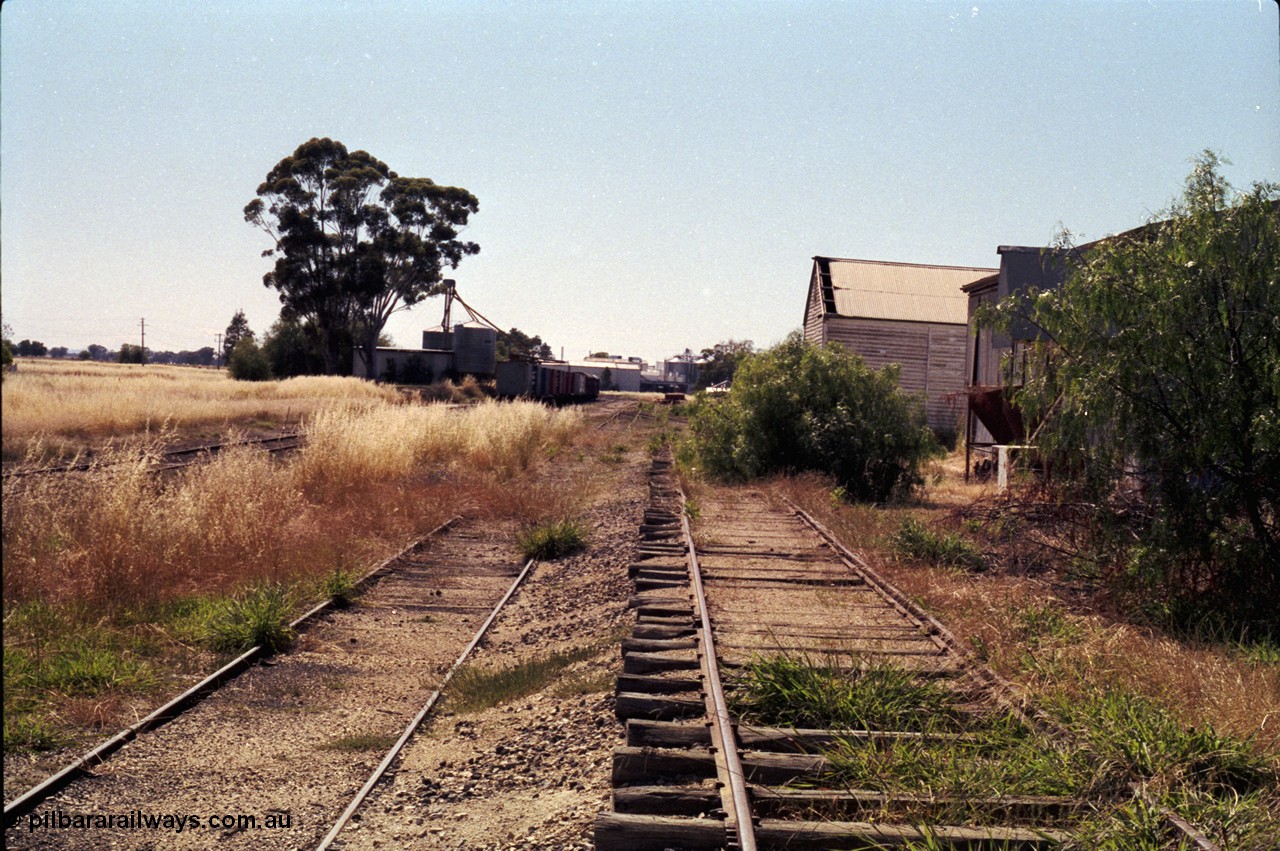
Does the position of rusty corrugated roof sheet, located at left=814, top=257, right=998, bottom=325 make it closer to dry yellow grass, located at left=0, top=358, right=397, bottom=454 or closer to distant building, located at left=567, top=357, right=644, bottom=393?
dry yellow grass, located at left=0, top=358, right=397, bottom=454

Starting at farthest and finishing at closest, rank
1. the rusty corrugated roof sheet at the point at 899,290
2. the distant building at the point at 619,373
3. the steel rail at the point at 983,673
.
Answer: the distant building at the point at 619,373
the rusty corrugated roof sheet at the point at 899,290
the steel rail at the point at 983,673

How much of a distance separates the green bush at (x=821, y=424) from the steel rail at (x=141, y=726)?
10740mm

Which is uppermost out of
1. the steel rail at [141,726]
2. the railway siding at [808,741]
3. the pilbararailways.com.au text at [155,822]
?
the railway siding at [808,741]

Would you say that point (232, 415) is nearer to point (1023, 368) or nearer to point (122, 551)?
point (122, 551)

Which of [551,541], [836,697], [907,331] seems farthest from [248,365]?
[836,697]

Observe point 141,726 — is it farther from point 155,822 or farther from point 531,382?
point 531,382

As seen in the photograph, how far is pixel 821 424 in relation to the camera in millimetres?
18375

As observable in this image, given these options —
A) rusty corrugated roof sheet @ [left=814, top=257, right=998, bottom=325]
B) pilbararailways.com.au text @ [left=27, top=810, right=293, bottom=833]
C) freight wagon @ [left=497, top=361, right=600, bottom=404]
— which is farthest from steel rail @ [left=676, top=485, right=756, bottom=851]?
freight wagon @ [left=497, top=361, right=600, bottom=404]

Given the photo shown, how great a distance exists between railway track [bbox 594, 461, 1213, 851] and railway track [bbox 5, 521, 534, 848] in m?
1.52

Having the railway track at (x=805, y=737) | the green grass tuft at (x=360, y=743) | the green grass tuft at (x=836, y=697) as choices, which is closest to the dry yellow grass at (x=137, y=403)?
the green grass tuft at (x=360, y=743)

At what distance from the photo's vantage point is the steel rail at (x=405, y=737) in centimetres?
495

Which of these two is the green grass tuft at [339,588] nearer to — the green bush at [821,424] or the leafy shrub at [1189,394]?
the leafy shrub at [1189,394]

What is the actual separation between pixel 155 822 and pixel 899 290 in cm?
3159

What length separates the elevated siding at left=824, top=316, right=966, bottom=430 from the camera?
31984 millimetres
